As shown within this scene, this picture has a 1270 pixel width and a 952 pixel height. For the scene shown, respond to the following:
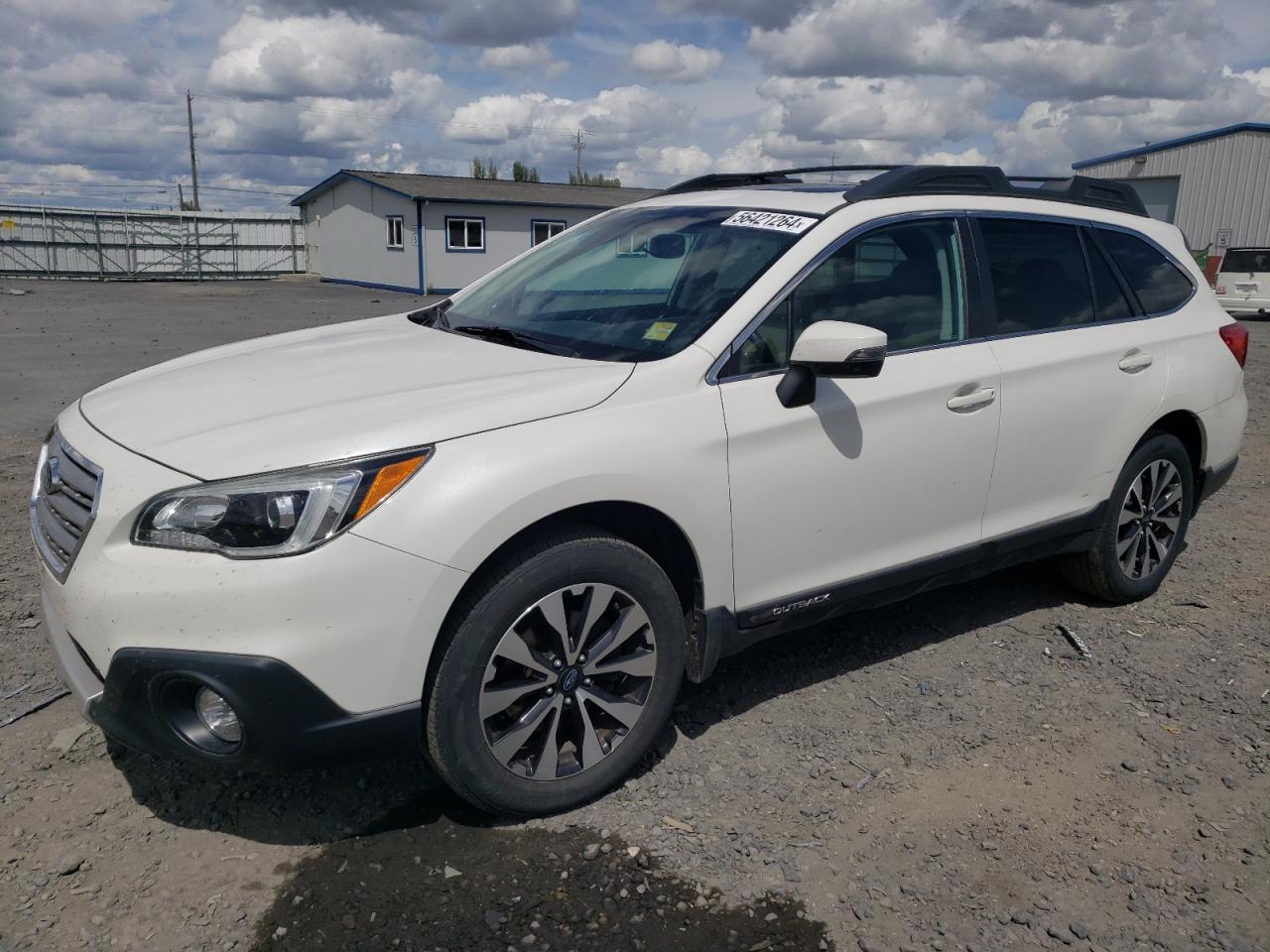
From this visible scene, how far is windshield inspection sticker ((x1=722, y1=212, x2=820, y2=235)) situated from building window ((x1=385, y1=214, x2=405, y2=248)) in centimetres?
3188

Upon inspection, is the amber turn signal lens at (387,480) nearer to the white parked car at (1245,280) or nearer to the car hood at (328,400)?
the car hood at (328,400)

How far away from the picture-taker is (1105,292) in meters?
4.50

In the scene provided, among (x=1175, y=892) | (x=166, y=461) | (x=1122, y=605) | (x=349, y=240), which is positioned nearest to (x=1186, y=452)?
(x=1122, y=605)

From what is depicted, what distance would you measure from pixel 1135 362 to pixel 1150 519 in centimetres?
80

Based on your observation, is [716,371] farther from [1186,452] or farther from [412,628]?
[1186,452]

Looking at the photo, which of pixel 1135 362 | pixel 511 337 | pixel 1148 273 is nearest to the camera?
pixel 511 337

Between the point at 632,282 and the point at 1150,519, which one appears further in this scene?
the point at 1150,519

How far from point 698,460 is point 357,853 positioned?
149 centimetres

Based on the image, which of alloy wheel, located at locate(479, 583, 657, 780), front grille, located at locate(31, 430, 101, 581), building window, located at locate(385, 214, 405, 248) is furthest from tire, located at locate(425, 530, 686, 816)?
building window, located at locate(385, 214, 405, 248)

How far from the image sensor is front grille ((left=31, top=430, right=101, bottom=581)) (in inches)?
109

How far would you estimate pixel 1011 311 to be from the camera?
408 cm

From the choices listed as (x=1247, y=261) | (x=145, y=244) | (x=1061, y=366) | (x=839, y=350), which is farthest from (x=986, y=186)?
(x=145, y=244)

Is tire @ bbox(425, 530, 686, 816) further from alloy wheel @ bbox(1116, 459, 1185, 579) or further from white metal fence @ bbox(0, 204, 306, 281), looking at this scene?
white metal fence @ bbox(0, 204, 306, 281)

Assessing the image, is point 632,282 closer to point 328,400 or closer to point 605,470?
point 605,470
